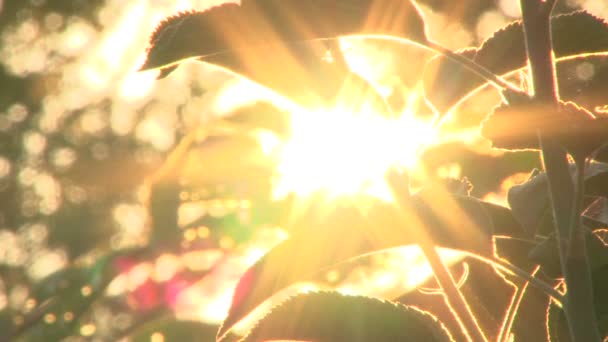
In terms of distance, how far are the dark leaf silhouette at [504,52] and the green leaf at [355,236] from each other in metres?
0.15

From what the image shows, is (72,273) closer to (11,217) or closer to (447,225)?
(11,217)

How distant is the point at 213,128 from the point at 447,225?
14.2 ft

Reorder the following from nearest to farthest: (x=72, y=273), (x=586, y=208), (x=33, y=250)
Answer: (x=586, y=208), (x=72, y=273), (x=33, y=250)

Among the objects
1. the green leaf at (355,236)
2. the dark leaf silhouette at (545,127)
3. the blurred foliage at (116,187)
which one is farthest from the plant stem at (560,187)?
the blurred foliage at (116,187)

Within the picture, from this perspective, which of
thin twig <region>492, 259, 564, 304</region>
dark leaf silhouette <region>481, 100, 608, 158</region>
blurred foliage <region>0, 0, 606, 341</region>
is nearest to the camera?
dark leaf silhouette <region>481, 100, 608, 158</region>

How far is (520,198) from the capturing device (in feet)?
2.76

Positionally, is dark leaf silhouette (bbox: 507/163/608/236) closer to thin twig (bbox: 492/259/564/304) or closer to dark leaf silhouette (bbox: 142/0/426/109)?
thin twig (bbox: 492/259/564/304)

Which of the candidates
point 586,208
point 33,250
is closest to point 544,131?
point 586,208

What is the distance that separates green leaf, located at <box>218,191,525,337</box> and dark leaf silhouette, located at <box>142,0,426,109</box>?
0.48 ft

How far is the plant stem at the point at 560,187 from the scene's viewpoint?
2.07ft

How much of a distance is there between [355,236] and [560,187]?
9.6 inches

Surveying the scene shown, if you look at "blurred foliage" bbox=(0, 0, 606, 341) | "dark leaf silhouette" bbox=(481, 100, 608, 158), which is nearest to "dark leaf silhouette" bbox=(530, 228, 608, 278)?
"dark leaf silhouette" bbox=(481, 100, 608, 158)

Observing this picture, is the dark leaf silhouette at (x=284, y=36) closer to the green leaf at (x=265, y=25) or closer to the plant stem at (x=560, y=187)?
the green leaf at (x=265, y=25)

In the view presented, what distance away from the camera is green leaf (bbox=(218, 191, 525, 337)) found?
0.76m
